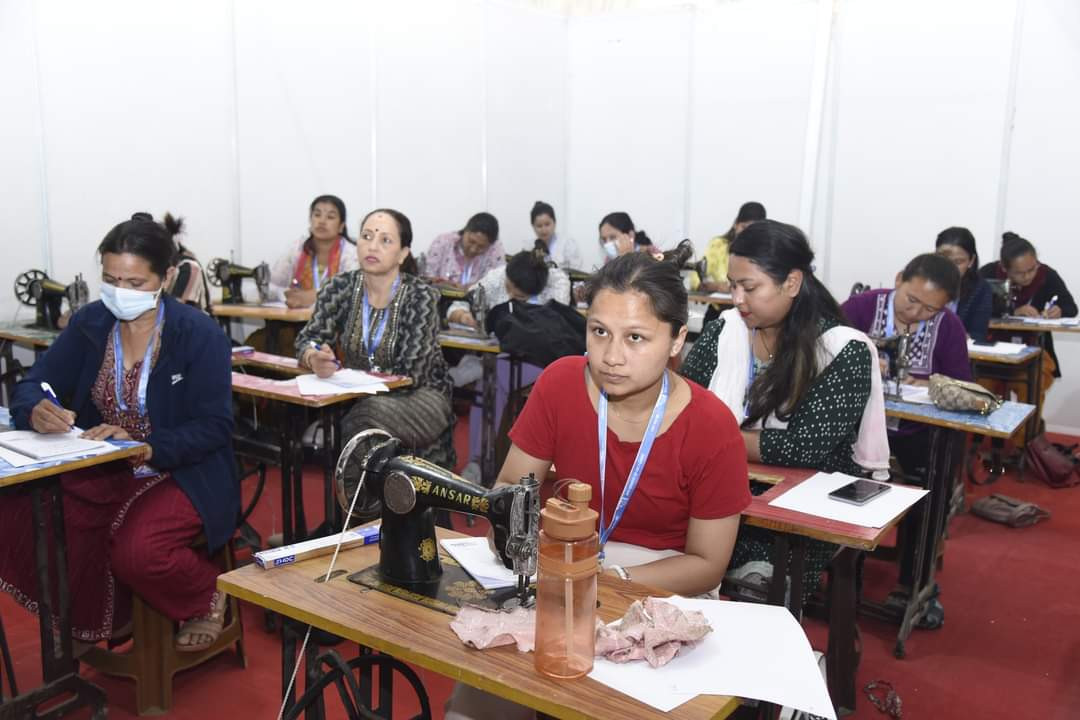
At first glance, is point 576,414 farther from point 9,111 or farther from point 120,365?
point 9,111

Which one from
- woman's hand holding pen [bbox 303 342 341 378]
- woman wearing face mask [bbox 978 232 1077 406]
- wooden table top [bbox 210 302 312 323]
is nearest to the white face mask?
woman's hand holding pen [bbox 303 342 341 378]

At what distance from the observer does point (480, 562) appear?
5.70ft

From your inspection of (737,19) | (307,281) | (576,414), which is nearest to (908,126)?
(737,19)

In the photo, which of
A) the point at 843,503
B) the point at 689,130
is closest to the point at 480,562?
the point at 843,503

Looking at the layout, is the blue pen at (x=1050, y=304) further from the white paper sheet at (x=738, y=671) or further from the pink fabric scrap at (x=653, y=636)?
the pink fabric scrap at (x=653, y=636)

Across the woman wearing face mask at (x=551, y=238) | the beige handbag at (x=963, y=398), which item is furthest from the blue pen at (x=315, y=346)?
the woman wearing face mask at (x=551, y=238)

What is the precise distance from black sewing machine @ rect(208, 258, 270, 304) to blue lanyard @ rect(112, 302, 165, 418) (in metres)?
2.90

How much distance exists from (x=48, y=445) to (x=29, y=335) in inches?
101

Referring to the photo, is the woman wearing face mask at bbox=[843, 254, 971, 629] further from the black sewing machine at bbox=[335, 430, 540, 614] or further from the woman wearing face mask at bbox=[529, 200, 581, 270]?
the woman wearing face mask at bbox=[529, 200, 581, 270]

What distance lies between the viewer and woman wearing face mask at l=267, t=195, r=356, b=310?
239 inches

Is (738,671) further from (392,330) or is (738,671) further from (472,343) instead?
(472,343)

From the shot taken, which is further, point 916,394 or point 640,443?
point 916,394

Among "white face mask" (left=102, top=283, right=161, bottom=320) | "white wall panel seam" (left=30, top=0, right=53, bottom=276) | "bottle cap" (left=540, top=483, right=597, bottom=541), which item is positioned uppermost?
"white wall panel seam" (left=30, top=0, right=53, bottom=276)

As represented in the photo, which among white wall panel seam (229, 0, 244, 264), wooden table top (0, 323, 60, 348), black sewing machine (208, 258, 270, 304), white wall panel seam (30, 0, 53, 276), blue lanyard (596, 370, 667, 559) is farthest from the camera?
white wall panel seam (229, 0, 244, 264)
